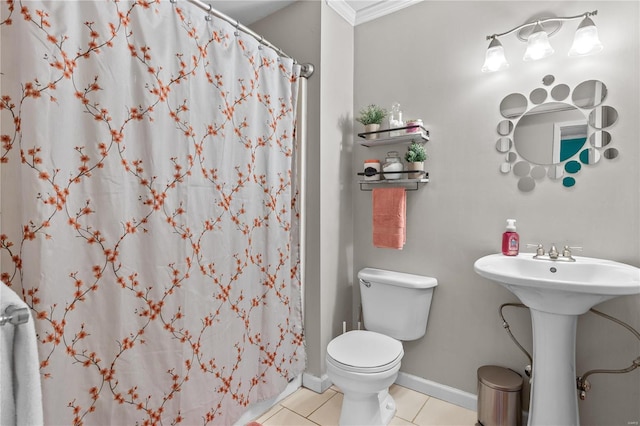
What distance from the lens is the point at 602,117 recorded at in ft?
4.90

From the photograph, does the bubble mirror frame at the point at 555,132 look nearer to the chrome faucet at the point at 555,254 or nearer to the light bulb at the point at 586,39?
the light bulb at the point at 586,39

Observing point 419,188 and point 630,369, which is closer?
point 630,369

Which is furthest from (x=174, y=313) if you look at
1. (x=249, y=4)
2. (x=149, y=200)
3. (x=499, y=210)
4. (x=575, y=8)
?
(x=575, y=8)

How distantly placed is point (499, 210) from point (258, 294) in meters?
1.34

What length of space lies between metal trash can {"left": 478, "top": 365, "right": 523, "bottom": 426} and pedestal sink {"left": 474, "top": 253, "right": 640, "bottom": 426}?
0.40 ft

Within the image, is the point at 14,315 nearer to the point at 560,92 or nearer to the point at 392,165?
the point at 392,165

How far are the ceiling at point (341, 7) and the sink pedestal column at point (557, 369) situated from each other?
188 cm

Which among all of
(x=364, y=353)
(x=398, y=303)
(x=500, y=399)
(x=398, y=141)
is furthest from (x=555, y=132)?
(x=364, y=353)

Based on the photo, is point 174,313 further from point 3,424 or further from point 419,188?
point 419,188

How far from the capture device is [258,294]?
5.60ft

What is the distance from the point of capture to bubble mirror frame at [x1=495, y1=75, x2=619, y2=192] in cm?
150

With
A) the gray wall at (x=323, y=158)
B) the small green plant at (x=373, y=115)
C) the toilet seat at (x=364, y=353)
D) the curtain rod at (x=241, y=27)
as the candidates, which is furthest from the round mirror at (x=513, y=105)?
the toilet seat at (x=364, y=353)

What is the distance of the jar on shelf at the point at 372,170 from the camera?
202cm

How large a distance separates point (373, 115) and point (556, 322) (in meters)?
1.38
